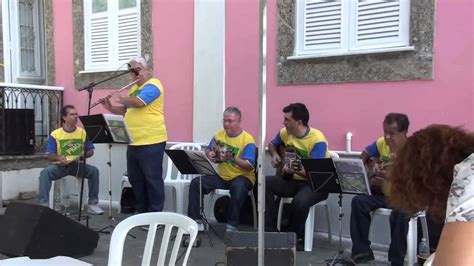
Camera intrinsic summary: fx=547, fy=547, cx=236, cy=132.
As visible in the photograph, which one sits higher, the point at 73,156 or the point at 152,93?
the point at 152,93

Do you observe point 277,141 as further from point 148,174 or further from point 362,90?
point 148,174

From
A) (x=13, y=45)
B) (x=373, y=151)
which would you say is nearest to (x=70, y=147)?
(x=13, y=45)

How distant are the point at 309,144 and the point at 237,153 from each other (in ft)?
2.49

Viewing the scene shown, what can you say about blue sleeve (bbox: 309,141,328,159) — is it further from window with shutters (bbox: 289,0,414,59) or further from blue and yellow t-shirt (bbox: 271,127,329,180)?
window with shutters (bbox: 289,0,414,59)

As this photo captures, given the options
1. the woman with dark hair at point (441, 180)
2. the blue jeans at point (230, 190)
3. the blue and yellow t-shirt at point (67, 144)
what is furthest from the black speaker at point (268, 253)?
the blue and yellow t-shirt at point (67, 144)

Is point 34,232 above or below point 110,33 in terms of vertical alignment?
below

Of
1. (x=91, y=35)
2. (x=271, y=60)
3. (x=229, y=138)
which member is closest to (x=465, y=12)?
→ (x=271, y=60)

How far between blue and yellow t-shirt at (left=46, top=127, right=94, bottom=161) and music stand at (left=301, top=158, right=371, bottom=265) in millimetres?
3081

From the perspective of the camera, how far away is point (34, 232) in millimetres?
4012

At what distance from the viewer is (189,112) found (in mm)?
6750

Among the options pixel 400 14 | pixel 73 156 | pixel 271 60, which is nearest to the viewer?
pixel 400 14

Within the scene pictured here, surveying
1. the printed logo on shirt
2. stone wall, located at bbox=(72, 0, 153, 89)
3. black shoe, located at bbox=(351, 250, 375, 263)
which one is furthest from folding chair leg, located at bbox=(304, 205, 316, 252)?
stone wall, located at bbox=(72, 0, 153, 89)

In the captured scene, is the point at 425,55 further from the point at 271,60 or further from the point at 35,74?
the point at 35,74

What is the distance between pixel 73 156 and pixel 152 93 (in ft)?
5.50
